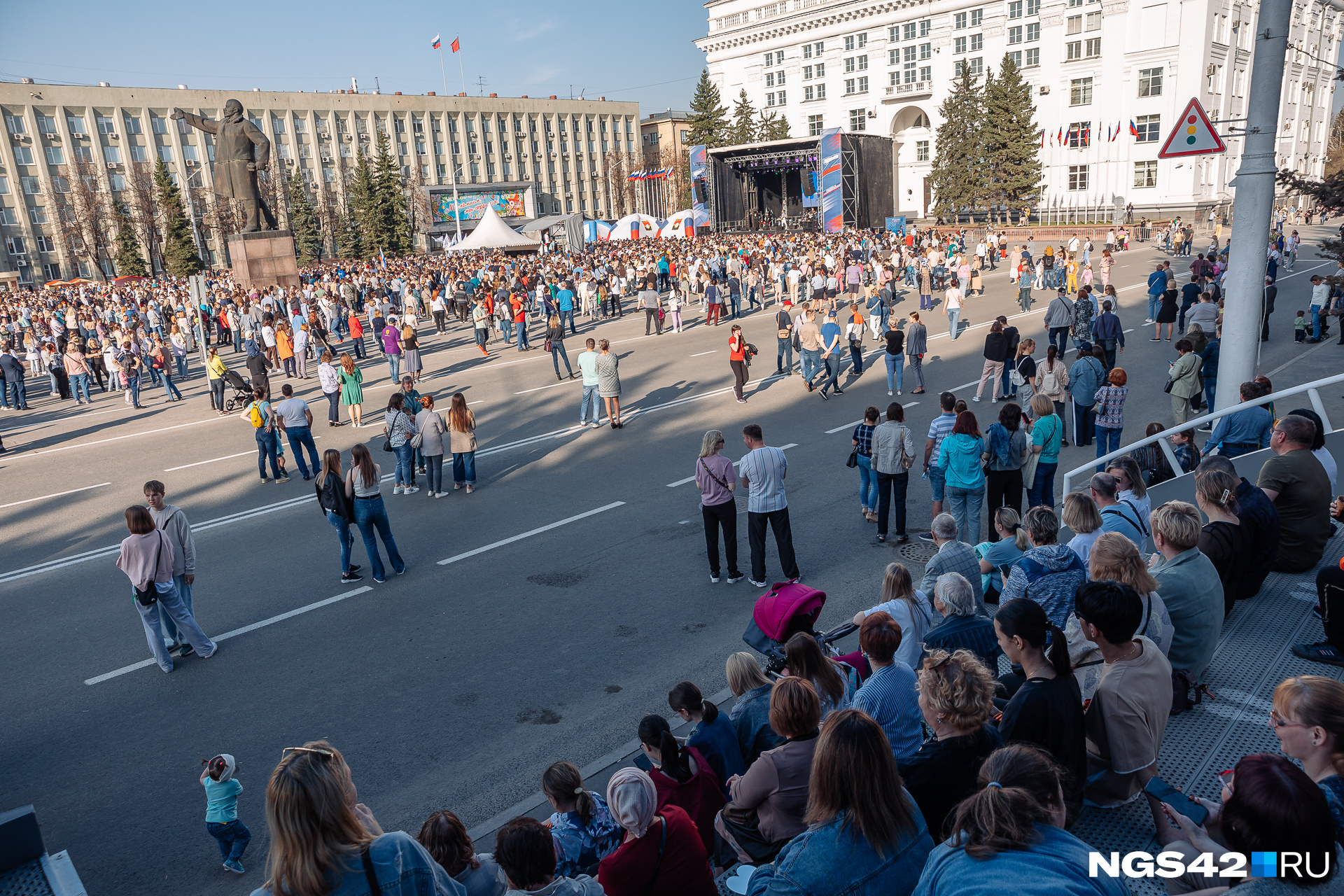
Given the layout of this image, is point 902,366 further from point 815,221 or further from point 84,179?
point 84,179

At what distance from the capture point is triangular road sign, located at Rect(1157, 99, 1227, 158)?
29.8 feet

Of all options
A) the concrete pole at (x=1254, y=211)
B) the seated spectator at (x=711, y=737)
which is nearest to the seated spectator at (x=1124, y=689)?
the seated spectator at (x=711, y=737)

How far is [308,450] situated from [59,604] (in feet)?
15.6

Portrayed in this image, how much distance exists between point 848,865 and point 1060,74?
7754 cm

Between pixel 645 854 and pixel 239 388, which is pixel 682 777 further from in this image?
pixel 239 388

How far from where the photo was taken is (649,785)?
351 centimetres

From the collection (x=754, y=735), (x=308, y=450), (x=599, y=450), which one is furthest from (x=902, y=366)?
(x=754, y=735)

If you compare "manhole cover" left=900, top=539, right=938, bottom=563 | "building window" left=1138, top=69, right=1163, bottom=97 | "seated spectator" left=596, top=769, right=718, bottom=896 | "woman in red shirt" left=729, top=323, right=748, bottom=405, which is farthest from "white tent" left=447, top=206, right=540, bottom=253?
"building window" left=1138, top=69, right=1163, bottom=97

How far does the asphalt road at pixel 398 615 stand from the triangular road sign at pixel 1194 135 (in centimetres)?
501

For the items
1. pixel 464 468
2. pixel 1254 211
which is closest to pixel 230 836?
pixel 464 468

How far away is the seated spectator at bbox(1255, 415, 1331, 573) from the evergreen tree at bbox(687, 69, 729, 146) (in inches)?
3028

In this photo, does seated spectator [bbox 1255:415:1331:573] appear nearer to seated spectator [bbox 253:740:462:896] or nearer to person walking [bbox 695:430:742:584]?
person walking [bbox 695:430:742:584]

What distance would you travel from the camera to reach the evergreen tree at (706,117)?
78.0 metres

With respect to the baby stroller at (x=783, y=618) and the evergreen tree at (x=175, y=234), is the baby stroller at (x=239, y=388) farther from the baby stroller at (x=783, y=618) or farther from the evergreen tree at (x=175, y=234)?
the evergreen tree at (x=175, y=234)
